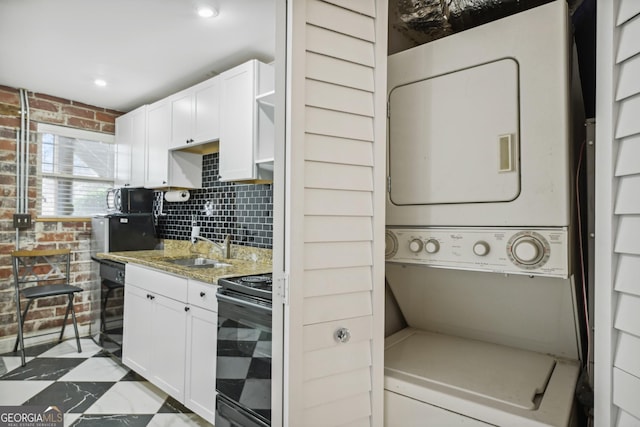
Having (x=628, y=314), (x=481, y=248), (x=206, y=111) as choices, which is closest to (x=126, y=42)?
(x=206, y=111)

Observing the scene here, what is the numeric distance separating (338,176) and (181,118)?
2.34m

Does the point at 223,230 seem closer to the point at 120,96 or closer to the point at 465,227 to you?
the point at 120,96

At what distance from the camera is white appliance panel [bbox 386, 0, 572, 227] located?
38.9 inches

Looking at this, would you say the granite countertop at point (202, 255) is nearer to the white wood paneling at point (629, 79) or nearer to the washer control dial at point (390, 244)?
the washer control dial at point (390, 244)

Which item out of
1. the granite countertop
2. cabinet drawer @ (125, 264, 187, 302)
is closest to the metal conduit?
the granite countertop

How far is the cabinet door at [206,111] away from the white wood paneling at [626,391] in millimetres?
2498

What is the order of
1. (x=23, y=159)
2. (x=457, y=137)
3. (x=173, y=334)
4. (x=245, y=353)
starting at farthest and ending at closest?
1. (x=23, y=159)
2. (x=173, y=334)
3. (x=245, y=353)
4. (x=457, y=137)

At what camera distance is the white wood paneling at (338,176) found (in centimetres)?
103

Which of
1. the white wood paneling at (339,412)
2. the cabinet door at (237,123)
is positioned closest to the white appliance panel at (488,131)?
the white wood paneling at (339,412)

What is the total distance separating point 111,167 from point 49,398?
2.32 m

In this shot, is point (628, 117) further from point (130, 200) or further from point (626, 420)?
point (130, 200)

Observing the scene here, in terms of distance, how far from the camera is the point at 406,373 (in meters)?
1.17

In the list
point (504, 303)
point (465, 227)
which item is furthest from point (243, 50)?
point (504, 303)

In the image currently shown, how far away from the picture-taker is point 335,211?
3.50ft
